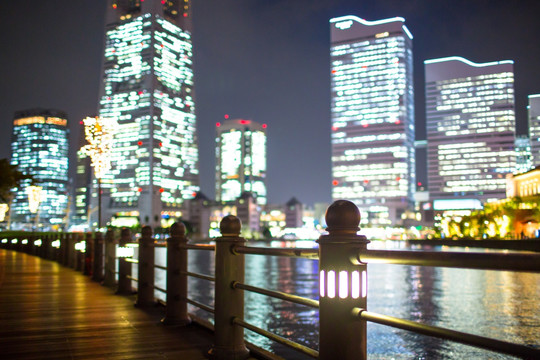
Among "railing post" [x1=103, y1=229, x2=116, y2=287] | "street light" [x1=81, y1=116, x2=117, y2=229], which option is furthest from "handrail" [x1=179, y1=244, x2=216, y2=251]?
"street light" [x1=81, y1=116, x2=117, y2=229]


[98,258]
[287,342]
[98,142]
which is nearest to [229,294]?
[287,342]

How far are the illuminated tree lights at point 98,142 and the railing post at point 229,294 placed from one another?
2001cm

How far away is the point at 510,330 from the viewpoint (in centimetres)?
→ 1641

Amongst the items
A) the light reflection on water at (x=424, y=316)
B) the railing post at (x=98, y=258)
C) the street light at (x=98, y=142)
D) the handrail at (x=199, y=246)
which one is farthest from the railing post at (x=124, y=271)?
the street light at (x=98, y=142)

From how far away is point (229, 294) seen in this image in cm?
490

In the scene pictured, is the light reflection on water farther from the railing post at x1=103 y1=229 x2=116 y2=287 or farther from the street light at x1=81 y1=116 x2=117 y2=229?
the street light at x1=81 y1=116 x2=117 y2=229

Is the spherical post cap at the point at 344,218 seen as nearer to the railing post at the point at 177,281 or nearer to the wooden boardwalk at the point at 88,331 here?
the wooden boardwalk at the point at 88,331

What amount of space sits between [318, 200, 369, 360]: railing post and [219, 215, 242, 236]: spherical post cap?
1.98 meters

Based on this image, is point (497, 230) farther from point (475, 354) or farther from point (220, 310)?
point (220, 310)

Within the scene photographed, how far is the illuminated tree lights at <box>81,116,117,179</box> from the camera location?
78.7ft

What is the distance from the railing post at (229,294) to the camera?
487 centimetres

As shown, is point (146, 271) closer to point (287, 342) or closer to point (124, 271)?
point (124, 271)

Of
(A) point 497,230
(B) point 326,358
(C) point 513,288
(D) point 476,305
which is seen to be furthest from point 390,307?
(A) point 497,230

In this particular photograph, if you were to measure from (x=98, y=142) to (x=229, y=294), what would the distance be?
2108 centimetres
